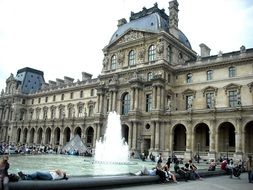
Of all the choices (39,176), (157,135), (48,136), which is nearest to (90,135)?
(48,136)

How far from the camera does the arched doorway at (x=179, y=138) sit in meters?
55.1

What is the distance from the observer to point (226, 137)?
49719 mm

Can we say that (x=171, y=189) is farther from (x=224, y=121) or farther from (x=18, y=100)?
(x=18, y=100)

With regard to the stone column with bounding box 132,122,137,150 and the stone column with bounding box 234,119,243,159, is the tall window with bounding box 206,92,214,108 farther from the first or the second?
the stone column with bounding box 132,122,137,150

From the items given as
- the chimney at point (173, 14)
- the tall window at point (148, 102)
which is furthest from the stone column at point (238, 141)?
the chimney at point (173, 14)

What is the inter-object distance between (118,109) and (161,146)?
1234 cm

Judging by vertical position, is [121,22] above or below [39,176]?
above

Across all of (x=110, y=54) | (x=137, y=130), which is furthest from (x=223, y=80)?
(x=110, y=54)

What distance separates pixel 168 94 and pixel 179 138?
786 cm

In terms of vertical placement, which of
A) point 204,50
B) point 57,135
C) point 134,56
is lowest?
point 57,135

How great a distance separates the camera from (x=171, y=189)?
1588cm

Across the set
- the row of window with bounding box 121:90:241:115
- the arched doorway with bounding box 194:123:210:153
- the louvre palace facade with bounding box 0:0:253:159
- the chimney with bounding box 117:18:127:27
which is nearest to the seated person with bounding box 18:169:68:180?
the louvre palace facade with bounding box 0:0:253:159

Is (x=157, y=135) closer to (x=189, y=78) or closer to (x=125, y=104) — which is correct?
(x=125, y=104)

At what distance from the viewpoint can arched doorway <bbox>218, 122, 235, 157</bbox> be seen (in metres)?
48.5
